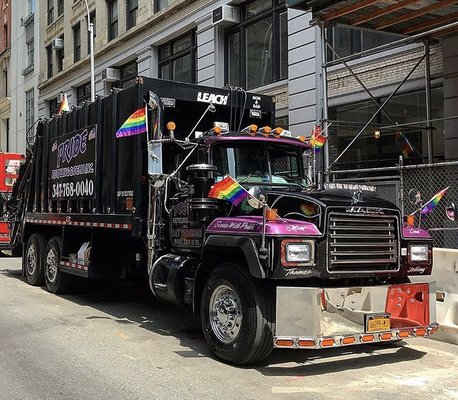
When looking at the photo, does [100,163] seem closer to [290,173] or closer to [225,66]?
[290,173]

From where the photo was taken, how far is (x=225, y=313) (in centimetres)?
628

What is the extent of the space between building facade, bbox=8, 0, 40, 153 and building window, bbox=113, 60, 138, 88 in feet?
38.8

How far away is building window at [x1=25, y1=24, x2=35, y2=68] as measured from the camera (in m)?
37.9

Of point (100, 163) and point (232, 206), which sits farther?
point (100, 163)

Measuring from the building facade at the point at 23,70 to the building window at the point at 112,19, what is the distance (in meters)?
10.5

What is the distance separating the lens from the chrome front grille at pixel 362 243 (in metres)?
5.86

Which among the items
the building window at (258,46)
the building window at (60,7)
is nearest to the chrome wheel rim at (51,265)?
the building window at (258,46)

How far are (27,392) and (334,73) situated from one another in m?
12.2

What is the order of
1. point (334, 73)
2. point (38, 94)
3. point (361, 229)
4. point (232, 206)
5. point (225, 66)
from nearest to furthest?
point (361, 229)
point (232, 206)
point (334, 73)
point (225, 66)
point (38, 94)

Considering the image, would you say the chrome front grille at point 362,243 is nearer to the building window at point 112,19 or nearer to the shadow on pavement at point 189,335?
the shadow on pavement at point 189,335

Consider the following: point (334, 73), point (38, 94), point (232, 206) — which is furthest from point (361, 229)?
point (38, 94)

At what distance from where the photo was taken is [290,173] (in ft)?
25.8

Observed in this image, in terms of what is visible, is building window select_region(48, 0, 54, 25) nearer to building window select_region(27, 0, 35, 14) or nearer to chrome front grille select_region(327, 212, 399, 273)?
building window select_region(27, 0, 35, 14)

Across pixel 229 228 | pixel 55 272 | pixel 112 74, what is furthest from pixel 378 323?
pixel 112 74
